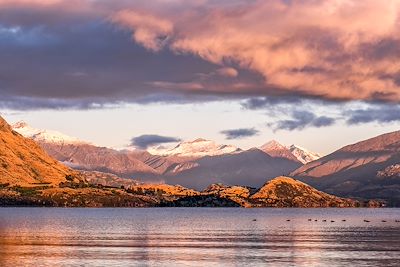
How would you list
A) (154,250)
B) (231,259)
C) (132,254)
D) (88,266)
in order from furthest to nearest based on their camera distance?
(154,250), (132,254), (231,259), (88,266)

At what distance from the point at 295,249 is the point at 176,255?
124 ft

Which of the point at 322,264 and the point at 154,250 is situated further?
the point at 154,250

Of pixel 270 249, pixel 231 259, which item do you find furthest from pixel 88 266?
pixel 270 249

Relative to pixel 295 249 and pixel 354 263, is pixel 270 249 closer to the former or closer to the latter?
pixel 295 249

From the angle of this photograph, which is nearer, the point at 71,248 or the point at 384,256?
the point at 384,256

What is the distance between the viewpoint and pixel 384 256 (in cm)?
17438

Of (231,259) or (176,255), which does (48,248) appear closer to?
(176,255)

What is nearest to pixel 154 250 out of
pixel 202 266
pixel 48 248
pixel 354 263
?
pixel 48 248

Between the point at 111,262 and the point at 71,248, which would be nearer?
the point at 111,262

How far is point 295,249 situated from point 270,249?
22.2 feet

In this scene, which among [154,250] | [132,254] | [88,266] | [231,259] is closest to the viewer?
[88,266]

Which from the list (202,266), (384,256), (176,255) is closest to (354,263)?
(384,256)

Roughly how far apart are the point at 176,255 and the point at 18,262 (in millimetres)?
39390

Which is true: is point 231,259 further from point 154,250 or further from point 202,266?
point 154,250
